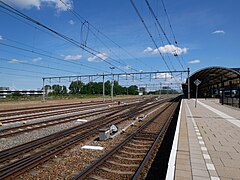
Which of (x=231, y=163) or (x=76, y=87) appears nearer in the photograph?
(x=231, y=163)

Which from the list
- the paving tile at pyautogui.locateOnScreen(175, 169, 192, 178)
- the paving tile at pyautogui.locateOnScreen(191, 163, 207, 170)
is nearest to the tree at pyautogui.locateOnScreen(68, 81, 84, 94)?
the paving tile at pyautogui.locateOnScreen(191, 163, 207, 170)

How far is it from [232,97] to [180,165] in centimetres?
2289

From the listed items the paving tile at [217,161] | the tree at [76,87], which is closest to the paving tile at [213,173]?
the paving tile at [217,161]

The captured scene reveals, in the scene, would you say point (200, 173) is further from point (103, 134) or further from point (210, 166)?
point (103, 134)

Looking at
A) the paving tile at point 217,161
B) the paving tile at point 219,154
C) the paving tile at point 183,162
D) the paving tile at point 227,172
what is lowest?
the paving tile at point 227,172

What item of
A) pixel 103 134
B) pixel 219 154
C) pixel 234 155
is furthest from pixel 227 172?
pixel 103 134

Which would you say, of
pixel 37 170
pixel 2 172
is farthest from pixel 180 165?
pixel 2 172

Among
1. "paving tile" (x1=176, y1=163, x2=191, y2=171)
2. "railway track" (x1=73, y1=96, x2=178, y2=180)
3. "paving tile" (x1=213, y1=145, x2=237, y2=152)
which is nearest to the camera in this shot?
"paving tile" (x1=176, y1=163, x2=191, y2=171)

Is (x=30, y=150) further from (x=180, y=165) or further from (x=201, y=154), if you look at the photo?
(x=201, y=154)

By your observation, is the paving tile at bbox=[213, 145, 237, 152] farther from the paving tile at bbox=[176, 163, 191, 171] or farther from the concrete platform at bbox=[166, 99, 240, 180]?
the paving tile at bbox=[176, 163, 191, 171]

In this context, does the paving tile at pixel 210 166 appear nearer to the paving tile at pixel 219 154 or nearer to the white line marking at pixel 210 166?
the white line marking at pixel 210 166

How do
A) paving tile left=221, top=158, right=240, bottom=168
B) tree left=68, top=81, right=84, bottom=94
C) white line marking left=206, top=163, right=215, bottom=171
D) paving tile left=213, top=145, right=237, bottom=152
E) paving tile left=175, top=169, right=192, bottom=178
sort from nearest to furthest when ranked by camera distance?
paving tile left=175, top=169, right=192, bottom=178 → white line marking left=206, top=163, right=215, bottom=171 → paving tile left=221, top=158, right=240, bottom=168 → paving tile left=213, top=145, right=237, bottom=152 → tree left=68, top=81, right=84, bottom=94

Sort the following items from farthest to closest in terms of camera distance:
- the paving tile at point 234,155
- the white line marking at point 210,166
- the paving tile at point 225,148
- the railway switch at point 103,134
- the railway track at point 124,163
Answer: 1. the railway switch at point 103,134
2. the paving tile at point 225,148
3. the paving tile at point 234,155
4. the railway track at point 124,163
5. the white line marking at point 210,166

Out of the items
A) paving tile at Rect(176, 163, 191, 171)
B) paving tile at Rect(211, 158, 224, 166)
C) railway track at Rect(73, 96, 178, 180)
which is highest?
paving tile at Rect(176, 163, 191, 171)
